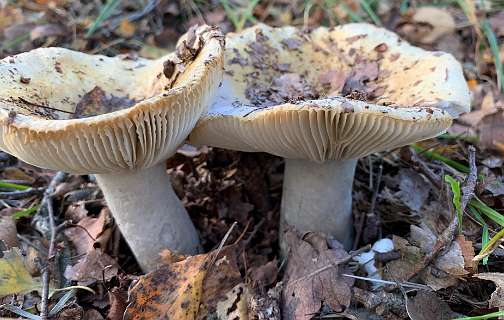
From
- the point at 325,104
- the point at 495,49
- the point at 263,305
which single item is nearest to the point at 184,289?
the point at 263,305

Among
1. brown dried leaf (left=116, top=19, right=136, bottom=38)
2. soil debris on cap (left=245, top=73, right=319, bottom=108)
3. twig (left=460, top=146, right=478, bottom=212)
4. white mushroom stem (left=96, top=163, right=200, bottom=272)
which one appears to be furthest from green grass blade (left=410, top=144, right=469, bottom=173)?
brown dried leaf (left=116, top=19, right=136, bottom=38)

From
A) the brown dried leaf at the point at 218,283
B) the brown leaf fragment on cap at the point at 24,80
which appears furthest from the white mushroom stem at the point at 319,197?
the brown leaf fragment on cap at the point at 24,80

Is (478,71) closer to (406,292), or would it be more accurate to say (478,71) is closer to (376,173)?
(376,173)

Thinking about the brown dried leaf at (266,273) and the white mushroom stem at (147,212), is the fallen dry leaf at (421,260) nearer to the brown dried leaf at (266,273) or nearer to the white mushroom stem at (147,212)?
the brown dried leaf at (266,273)

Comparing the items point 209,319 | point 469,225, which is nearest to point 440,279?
point 469,225

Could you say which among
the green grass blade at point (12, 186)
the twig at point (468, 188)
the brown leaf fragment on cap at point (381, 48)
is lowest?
the twig at point (468, 188)
